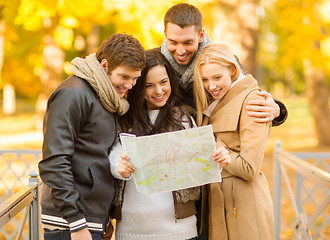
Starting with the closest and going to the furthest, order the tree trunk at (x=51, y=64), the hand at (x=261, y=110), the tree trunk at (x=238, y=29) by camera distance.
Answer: the hand at (x=261, y=110)
the tree trunk at (x=238, y=29)
the tree trunk at (x=51, y=64)

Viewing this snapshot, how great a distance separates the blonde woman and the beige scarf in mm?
601

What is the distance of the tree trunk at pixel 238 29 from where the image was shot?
8.20 m

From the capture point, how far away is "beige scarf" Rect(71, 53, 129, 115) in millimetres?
2576

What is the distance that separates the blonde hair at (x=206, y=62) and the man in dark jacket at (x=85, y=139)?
1.48 feet

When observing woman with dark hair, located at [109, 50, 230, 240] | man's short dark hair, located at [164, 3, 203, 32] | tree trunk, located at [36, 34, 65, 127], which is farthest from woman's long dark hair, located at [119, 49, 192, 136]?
tree trunk, located at [36, 34, 65, 127]

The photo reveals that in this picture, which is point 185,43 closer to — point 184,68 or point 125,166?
point 184,68

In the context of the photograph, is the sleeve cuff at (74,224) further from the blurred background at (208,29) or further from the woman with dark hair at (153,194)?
the blurred background at (208,29)

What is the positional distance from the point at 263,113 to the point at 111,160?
3.21 ft

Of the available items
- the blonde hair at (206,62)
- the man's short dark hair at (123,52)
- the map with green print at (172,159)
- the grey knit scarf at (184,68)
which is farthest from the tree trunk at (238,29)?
the map with green print at (172,159)

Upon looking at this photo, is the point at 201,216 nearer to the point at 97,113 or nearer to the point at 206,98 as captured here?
the point at 206,98

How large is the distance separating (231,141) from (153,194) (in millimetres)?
602

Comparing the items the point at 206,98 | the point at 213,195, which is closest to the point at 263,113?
the point at 206,98

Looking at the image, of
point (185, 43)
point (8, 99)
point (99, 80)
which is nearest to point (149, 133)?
point (99, 80)

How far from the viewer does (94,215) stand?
2.62m
